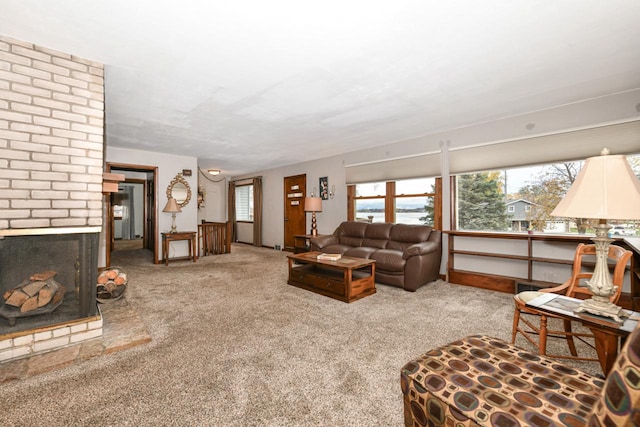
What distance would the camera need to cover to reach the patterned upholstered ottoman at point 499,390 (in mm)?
896

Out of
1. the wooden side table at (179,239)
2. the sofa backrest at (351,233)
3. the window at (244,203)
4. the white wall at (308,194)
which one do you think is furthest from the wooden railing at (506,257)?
the window at (244,203)

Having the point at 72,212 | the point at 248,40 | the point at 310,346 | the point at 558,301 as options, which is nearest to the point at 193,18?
the point at 248,40

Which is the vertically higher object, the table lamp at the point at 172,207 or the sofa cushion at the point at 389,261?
the table lamp at the point at 172,207

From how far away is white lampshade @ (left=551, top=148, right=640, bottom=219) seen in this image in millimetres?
1373

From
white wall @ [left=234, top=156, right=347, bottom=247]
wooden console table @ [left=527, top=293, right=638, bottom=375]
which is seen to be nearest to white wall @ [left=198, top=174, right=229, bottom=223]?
white wall @ [left=234, top=156, right=347, bottom=247]

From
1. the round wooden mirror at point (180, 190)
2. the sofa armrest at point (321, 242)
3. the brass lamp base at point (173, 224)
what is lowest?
the sofa armrest at point (321, 242)

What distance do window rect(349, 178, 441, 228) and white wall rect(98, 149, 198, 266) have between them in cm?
366

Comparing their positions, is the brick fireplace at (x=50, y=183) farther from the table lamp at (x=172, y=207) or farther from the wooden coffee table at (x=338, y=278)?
the table lamp at (x=172, y=207)

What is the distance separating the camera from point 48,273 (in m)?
2.09

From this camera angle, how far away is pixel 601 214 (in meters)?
1.39

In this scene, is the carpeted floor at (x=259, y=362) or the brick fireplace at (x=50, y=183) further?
the brick fireplace at (x=50, y=183)

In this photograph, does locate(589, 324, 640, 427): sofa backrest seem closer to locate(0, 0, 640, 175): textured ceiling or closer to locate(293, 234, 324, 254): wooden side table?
locate(0, 0, 640, 175): textured ceiling

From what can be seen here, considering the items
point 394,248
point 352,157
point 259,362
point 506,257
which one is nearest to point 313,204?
point 352,157

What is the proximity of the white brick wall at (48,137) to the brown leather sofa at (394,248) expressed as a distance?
131 inches
